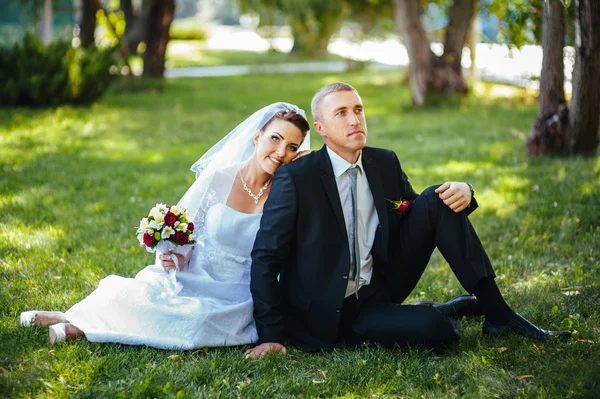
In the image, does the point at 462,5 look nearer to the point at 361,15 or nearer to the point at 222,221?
the point at 361,15

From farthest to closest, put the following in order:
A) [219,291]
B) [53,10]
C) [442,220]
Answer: [53,10] < [219,291] < [442,220]

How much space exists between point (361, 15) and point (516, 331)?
1740 cm

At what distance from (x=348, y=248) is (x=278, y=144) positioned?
2.44ft

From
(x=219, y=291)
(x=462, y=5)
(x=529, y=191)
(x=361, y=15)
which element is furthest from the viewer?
(x=361, y=15)

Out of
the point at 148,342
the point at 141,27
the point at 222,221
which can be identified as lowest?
the point at 148,342

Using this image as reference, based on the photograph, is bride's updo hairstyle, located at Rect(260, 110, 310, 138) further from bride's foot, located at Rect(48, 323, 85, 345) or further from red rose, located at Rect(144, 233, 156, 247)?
bride's foot, located at Rect(48, 323, 85, 345)

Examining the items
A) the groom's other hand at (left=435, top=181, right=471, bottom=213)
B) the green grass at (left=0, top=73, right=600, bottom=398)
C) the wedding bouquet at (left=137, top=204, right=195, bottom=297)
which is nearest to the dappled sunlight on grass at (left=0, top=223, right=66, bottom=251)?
the green grass at (left=0, top=73, right=600, bottom=398)

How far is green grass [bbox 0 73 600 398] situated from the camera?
3496mm

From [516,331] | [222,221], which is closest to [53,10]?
[222,221]

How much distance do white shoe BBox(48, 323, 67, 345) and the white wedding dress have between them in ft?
0.30

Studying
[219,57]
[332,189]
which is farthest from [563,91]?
[219,57]

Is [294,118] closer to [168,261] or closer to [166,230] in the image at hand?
[166,230]

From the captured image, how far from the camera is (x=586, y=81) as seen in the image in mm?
8016

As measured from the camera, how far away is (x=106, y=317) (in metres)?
4.00
